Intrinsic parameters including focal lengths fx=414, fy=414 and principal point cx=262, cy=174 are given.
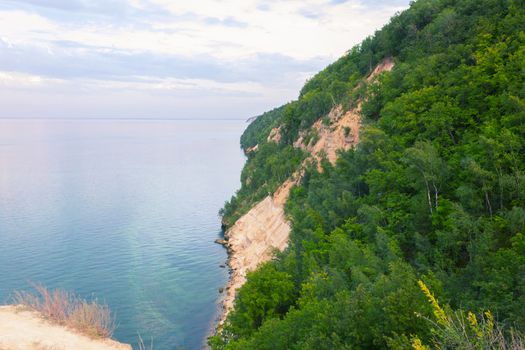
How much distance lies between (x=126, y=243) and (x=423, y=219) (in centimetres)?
4306

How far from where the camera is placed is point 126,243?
5669 cm

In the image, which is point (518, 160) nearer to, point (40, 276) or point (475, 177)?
point (475, 177)

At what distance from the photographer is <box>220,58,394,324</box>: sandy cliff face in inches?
1774

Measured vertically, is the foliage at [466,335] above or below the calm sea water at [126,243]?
above

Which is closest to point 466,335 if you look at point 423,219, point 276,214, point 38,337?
point 423,219

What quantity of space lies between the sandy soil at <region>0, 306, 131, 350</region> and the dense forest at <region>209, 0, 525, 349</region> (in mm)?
7535

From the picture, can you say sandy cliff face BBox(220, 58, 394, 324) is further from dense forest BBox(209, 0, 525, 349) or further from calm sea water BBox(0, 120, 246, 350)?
dense forest BBox(209, 0, 525, 349)

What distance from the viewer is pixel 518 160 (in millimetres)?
21969

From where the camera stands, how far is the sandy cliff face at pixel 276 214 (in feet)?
148

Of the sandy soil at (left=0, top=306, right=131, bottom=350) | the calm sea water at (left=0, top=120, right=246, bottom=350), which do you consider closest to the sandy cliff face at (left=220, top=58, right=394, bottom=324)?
the calm sea water at (left=0, top=120, right=246, bottom=350)

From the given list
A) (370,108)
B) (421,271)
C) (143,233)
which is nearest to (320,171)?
(370,108)

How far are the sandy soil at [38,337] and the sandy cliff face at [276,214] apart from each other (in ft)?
49.3

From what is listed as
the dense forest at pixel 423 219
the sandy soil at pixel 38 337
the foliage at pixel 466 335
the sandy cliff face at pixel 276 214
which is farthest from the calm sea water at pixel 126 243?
the foliage at pixel 466 335

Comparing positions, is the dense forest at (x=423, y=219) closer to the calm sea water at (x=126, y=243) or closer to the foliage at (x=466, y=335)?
the foliage at (x=466, y=335)
